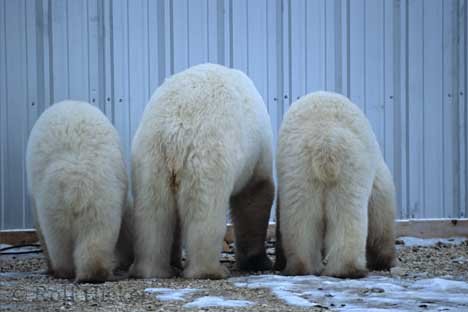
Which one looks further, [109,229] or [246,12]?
[246,12]

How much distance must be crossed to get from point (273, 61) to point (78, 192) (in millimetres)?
3345

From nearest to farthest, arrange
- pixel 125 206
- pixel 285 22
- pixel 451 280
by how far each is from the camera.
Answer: pixel 451 280 → pixel 125 206 → pixel 285 22

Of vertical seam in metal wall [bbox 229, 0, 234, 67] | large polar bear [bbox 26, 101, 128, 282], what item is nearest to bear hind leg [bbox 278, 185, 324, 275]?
large polar bear [bbox 26, 101, 128, 282]

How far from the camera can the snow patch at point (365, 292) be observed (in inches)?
213

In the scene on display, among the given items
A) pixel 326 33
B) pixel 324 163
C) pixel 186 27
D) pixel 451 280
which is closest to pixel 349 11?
pixel 326 33

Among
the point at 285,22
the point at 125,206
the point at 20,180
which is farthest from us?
the point at 285,22

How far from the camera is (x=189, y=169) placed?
645 centimetres

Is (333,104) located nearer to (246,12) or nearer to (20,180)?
(246,12)

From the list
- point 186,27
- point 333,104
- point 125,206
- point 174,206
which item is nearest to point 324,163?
point 333,104

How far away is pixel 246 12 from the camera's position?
9141 mm

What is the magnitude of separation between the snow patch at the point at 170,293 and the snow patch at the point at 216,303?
0.18 m

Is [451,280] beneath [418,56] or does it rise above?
beneath

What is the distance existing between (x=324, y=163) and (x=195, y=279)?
3.93 feet

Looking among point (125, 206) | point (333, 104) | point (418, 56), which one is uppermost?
point (418, 56)
